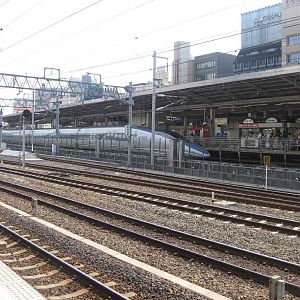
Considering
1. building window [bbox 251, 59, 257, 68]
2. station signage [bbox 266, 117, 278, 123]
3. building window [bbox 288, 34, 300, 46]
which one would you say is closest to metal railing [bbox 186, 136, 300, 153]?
station signage [bbox 266, 117, 278, 123]

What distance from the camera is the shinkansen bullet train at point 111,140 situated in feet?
123

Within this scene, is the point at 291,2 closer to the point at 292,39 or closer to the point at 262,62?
the point at 292,39

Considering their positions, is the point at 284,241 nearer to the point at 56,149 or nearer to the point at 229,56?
the point at 56,149

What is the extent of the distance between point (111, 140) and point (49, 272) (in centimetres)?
3756

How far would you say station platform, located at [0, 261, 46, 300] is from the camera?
5.80 metres

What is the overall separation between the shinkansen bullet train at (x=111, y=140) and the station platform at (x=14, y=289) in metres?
25.9

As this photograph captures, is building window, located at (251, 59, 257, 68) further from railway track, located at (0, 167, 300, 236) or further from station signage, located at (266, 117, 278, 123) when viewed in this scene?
railway track, located at (0, 167, 300, 236)

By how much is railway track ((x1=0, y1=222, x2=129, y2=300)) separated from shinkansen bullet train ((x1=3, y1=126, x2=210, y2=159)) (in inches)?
924

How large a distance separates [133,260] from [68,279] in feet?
5.08

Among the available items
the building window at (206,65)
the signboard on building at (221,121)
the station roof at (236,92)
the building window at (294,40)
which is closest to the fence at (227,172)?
the station roof at (236,92)

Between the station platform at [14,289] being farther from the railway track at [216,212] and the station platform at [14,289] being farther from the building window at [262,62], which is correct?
the building window at [262,62]

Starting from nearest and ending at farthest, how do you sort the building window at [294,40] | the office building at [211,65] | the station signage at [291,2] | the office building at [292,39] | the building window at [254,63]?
the office building at [292,39]
the building window at [294,40]
the station signage at [291,2]
the building window at [254,63]
the office building at [211,65]

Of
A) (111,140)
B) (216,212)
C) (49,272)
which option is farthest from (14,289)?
(111,140)

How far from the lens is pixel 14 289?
243 inches
